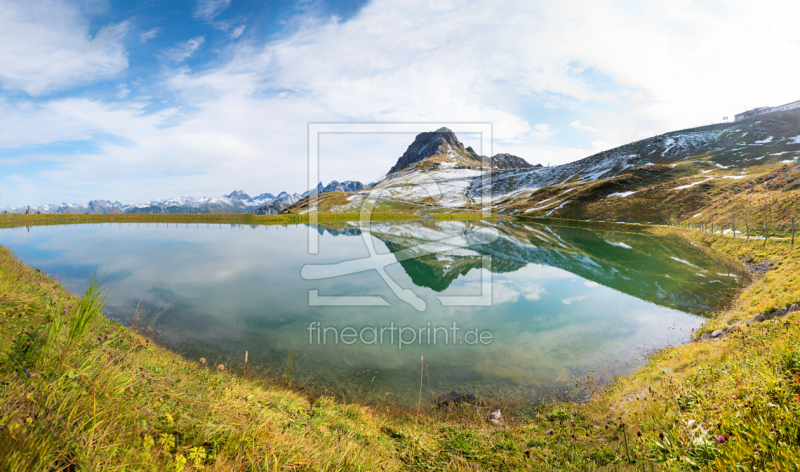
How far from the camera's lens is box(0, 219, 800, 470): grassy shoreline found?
2549 mm

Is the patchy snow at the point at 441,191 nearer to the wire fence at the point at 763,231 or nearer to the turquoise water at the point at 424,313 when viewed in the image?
the wire fence at the point at 763,231

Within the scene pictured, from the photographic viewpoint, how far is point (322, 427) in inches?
Answer: 220

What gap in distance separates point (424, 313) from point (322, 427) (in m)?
11.4

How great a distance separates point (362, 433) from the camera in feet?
20.0

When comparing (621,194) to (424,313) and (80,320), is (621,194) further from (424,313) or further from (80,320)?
(80,320)

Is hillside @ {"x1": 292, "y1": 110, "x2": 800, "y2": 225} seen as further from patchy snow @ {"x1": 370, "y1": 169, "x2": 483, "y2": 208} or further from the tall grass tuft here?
the tall grass tuft

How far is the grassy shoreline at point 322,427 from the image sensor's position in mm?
2549

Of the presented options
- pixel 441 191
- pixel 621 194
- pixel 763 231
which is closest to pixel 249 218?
pixel 441 191

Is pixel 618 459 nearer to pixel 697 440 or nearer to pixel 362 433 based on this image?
pixel 697 440

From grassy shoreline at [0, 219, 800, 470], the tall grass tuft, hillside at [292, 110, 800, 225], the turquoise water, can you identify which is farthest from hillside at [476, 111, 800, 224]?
the tall grass tuft

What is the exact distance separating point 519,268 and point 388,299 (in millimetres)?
15615

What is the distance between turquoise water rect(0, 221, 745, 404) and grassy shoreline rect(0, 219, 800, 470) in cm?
319

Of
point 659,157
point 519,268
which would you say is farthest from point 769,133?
point 519,268

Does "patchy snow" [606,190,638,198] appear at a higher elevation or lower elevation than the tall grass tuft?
higher
